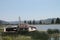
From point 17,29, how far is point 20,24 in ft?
0.58

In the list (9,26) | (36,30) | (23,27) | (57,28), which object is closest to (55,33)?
(57,28)

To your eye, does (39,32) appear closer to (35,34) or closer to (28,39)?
(35,34)

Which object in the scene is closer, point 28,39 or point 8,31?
point 28,39

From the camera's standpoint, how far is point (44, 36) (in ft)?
15.0

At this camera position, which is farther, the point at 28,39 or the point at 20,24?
the point at 20,24

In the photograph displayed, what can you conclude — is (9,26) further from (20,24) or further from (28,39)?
(28,39)

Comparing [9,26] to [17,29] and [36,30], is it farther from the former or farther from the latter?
[36,30]

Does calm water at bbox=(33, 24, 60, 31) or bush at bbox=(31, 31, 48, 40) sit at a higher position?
calm water at bbox=(33, 24, 60, 31)

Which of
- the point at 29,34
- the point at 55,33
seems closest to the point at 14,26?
the point at 29,34

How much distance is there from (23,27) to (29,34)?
368 mm

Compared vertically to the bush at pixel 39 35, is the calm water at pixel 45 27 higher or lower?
higher

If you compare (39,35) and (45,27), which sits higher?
(45,27)

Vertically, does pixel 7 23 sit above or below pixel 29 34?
above

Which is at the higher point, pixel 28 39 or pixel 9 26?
pixel 9 26
